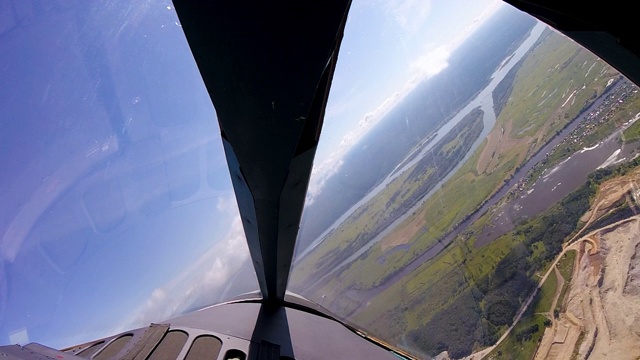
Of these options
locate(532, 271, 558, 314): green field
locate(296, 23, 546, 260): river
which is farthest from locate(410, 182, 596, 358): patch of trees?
locate(296, 23, 546, 260): river

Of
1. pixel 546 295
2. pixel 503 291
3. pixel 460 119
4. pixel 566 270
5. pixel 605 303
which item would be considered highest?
pixel 460 119

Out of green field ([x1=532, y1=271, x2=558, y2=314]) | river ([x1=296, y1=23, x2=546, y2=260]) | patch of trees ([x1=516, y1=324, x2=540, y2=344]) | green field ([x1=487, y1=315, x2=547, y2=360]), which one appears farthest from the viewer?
river ([x1=296, y1=23, x2=546, y2=260])

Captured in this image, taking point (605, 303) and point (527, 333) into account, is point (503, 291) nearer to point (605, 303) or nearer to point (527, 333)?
point (527, 333)

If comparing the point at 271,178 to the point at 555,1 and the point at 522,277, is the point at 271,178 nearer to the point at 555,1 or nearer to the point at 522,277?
the point at 555,1

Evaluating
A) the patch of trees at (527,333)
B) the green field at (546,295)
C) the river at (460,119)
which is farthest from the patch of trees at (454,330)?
the river at (460,119)

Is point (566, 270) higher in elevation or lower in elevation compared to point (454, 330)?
higher

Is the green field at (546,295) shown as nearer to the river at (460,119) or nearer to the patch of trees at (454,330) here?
the patch of trees at (454,330)

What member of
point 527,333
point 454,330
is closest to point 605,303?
point 527,333

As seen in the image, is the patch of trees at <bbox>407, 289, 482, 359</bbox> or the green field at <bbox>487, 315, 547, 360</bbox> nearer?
the green field at <bbox>487, 315, 547, 360</bbox>

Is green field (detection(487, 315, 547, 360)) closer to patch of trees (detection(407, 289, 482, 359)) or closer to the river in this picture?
patch of trees (detection(407, 289, 482, 359))

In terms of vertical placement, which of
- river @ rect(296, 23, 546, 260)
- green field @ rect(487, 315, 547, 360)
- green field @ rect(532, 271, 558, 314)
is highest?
river @ rect(296, 23, 546, 260)

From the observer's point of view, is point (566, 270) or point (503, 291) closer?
point (566, 270)

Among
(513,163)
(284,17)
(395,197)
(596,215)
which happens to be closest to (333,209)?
(395,197)
